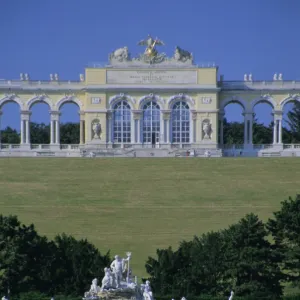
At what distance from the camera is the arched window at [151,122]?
72500 mm

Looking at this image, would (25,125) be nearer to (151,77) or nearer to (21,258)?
(151,77)

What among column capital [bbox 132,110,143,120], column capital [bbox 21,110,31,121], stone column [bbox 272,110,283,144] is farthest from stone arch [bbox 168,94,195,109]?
column capital [bbox 21,110,31,121]

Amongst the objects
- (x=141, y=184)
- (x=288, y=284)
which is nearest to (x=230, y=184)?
(x=141, y=184)

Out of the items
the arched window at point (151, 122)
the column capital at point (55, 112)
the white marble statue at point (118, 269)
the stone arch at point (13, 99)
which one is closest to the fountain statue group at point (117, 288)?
the white marble statue at point (118, 269)

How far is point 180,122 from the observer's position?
7244 centimetres

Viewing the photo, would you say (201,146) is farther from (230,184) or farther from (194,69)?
(230,184)

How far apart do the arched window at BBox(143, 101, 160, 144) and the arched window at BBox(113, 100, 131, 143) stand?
118cm

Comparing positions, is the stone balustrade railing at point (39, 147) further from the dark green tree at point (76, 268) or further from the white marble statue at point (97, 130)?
the dark green tree at point (76, 268)

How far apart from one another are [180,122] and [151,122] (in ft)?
6.98

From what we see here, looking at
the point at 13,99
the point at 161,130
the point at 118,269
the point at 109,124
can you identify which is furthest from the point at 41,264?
the point at 13,99

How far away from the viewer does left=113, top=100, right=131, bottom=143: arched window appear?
2854 inches

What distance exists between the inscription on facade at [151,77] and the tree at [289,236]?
121ft

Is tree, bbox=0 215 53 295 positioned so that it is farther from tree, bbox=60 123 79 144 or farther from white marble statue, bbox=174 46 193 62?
tree, bbox=60 123 79 144

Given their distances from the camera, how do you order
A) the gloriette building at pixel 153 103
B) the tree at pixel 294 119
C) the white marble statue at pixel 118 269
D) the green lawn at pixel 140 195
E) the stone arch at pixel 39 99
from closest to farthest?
1. the white marble statue at pixel 118 269
2. the green lawn at pixel 140 195
3. the gloriette building at pixel 153 103
4. the stone arch at pixel 39 99
5. the tree at pixel 294 119
